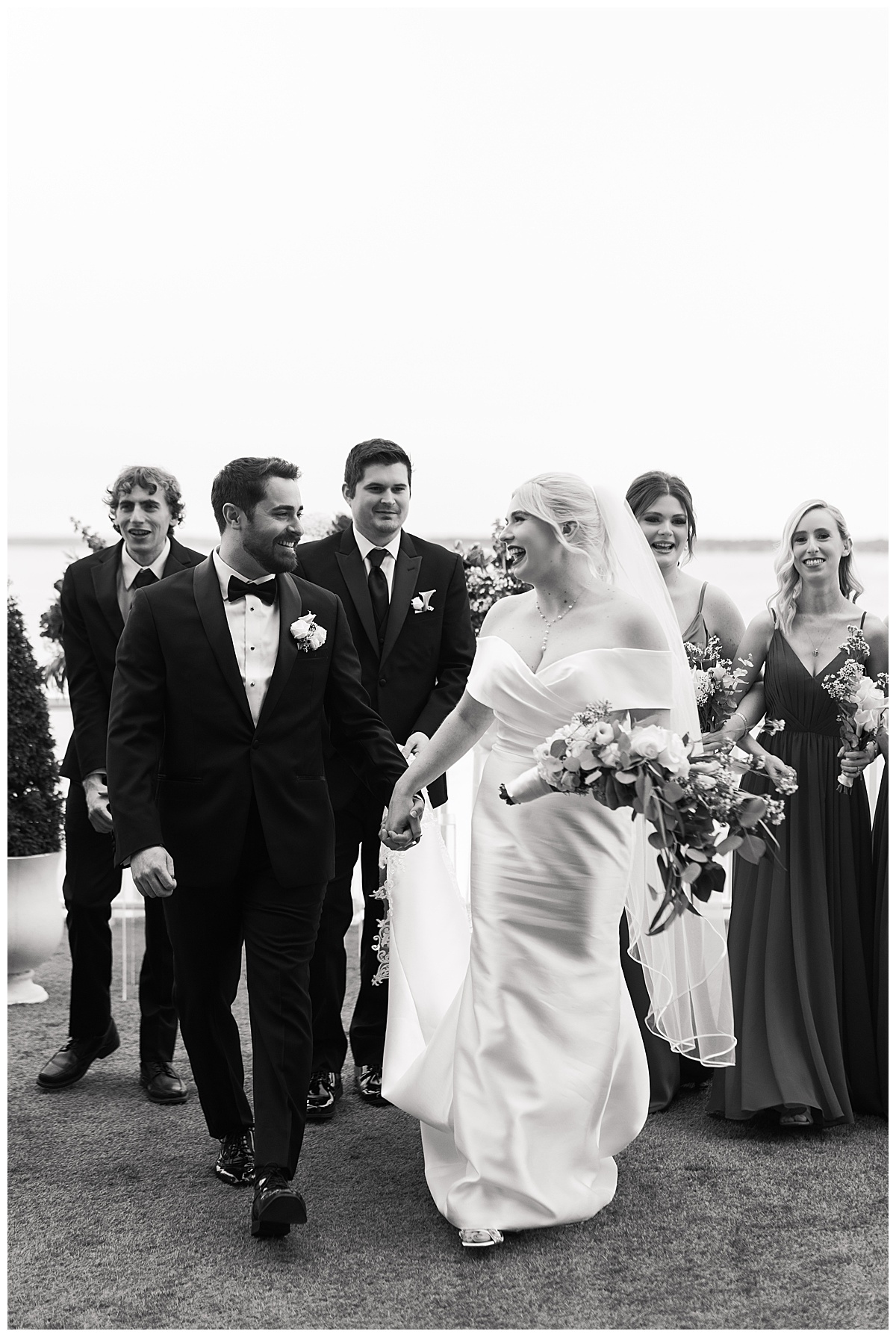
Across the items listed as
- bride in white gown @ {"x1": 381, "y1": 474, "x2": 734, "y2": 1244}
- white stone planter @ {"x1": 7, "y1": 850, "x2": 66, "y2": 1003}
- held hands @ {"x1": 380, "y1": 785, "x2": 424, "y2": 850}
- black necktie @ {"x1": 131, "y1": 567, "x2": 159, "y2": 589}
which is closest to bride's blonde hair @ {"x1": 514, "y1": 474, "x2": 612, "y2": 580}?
bride in white gown @ {"x1": 381, "y1": 474, "x2": 734, "y2": 1244}

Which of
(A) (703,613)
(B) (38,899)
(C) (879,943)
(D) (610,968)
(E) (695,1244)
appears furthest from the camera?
(B) (38,899)

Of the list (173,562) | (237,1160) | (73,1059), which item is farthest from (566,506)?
(73,1059)

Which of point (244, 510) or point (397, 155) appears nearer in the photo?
point (244, 510)

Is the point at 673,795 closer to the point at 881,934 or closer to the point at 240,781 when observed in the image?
the point at 240,781

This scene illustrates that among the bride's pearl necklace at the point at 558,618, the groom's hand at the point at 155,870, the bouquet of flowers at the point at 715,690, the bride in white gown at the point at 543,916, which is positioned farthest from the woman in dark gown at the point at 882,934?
the groom's hand at the point at 155,870

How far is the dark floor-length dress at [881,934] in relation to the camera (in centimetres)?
471

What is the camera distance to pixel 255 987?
3.84 metres

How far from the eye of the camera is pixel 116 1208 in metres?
4.00

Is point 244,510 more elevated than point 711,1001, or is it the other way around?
point 244,510

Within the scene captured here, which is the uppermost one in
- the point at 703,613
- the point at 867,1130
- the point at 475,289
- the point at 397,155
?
the point at 397,155

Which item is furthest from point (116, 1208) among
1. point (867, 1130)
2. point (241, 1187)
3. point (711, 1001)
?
point (867, 1130)

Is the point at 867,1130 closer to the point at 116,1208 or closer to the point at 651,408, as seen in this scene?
the point at 116,1208

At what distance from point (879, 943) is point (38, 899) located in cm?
403

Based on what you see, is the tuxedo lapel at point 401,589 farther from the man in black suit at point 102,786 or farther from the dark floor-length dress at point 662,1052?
the dark floor-length dress at point 662,1052
